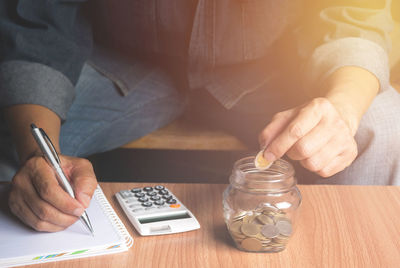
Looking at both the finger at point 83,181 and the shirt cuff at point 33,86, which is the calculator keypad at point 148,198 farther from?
the shirt cuff at point 33,86

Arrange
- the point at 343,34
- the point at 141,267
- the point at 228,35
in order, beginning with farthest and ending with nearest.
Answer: the point at 228,35 → the point at 343,34 → the point at 141,267

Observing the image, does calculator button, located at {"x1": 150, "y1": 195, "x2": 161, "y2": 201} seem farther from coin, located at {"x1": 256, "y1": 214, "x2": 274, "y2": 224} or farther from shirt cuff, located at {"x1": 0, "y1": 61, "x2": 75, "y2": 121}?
shirt cuff, located at {"x1": 0, "y1": 61, "x2": 75, "y2": 121}

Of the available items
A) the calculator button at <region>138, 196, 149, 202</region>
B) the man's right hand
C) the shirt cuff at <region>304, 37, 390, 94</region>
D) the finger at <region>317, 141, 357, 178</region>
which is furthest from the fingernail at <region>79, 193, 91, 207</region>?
the shirt cuff at <region>304, 37, 390, 94</region>

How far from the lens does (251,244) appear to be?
590mm

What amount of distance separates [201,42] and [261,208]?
2.13 ft

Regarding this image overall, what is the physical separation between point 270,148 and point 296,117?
6 cm

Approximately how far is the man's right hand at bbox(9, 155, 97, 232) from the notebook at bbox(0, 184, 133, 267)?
15 millimetres

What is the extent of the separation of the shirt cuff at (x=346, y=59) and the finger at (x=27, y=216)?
2.06 ft

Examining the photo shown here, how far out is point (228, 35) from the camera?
1181 millimetres

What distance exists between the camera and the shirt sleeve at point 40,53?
3.21 feet

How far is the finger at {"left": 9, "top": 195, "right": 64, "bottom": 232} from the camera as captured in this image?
0.63 meters

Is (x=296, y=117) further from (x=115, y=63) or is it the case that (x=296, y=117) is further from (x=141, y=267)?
(x=115, y=63)

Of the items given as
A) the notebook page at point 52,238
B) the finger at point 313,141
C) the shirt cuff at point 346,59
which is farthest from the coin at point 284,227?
the shirt cuff at point 346,59

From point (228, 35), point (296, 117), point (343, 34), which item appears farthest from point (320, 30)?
point (296, 117)
